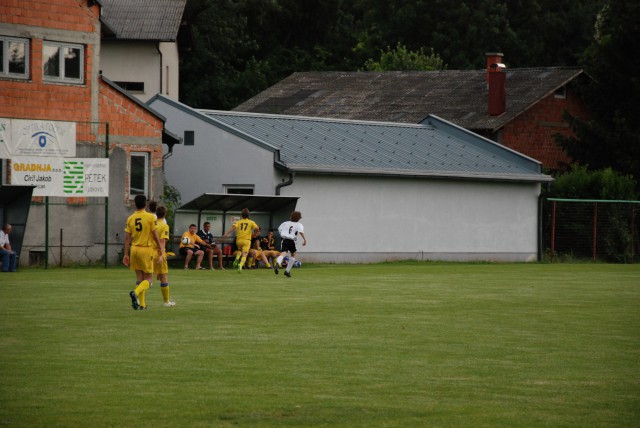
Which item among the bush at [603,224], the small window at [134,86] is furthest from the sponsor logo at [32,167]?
the small window at [134,86]

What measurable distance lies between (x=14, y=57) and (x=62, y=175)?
3656mm

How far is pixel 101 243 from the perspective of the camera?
37000 mm

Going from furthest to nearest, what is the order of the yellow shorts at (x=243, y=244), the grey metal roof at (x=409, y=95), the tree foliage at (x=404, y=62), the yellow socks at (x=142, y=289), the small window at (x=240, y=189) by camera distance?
the tree foliage at (x=404, y=62) < the grey metal roof at (x=409, y=95) < the small window at (x=240, y=189) < the yellow shorts at (x=243, y=244) < the yellow socks at (x=142, y=289)

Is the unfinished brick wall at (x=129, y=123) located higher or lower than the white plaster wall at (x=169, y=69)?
lower

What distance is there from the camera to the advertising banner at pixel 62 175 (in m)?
34.1

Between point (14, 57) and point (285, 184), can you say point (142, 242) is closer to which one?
point (14, 57)

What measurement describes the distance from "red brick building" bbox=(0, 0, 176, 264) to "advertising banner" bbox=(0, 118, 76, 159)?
0.58m

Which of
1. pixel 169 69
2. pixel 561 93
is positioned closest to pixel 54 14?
pixel 169 69

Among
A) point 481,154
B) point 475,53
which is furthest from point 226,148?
point 475,53

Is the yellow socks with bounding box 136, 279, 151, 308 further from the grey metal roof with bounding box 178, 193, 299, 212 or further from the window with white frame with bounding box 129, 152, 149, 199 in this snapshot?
the window with white frame with bounding box 129, 152, 149, 199

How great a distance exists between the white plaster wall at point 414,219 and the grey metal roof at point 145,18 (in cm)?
1694

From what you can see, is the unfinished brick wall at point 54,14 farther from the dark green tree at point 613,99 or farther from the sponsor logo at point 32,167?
the dark green tree at point 613,99

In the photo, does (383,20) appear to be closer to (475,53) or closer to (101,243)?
(475,53)

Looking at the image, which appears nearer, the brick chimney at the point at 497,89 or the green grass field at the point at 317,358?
the green grass field at the point at 317,358
